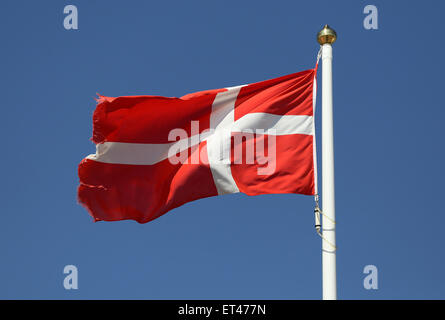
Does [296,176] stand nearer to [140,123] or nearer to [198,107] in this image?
[198,107]

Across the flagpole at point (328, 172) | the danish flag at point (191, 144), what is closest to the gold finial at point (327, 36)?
the flagpole at point (328, 172)

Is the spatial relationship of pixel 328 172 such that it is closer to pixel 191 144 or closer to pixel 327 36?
pixel 327 36

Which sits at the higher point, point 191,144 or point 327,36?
point 327,36

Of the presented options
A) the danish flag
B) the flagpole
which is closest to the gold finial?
the flagpole

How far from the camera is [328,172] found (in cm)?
1046

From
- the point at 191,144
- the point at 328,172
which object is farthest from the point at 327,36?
the point at 191,144

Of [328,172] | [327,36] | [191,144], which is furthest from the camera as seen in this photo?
[191,144]

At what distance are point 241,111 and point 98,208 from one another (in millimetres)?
3319

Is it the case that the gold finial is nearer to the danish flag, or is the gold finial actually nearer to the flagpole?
the flagpole

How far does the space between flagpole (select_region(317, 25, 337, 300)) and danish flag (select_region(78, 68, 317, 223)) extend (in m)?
0.97

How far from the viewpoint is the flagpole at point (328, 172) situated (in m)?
10.0

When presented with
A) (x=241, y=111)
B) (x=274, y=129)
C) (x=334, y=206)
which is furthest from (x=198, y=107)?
(x=334, y=206)

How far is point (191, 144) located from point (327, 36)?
3.39 meters

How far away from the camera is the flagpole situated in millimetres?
10031
